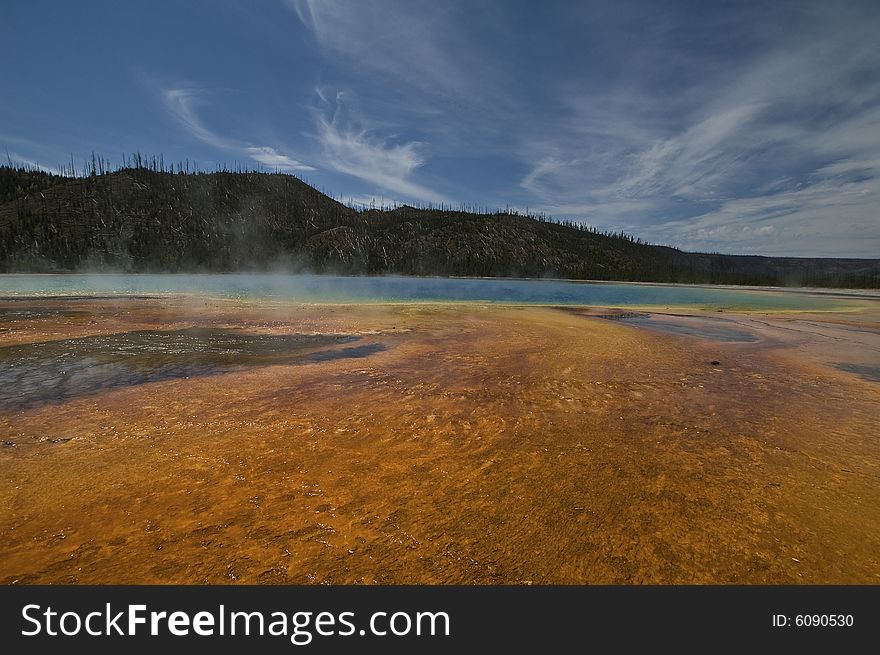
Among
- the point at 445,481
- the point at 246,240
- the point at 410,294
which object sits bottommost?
the point at 445,481

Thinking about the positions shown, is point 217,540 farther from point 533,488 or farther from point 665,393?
point 665,393

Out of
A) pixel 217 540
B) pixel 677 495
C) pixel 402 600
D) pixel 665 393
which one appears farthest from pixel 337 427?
pixel 665 393

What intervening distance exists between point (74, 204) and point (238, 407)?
18289cm

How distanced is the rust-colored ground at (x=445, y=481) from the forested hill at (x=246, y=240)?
123171mm

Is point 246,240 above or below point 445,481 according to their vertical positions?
above

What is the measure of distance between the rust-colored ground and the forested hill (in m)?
123

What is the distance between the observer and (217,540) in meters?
3.41

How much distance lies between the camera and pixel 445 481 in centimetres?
455

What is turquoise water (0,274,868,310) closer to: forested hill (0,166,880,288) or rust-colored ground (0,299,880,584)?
rust-colored ground (0,299,880,584)

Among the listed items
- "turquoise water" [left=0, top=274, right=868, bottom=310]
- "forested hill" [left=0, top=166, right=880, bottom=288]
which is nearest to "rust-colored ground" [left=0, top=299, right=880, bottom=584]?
"turquoise water" [left=0, top=274, right=868, bottom=310]

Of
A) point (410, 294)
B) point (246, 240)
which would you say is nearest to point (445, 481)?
point (410, 294)

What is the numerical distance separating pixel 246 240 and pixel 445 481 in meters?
178

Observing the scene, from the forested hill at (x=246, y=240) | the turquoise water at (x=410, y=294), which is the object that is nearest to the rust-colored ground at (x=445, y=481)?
the turquoise water at (x=410, y=294)

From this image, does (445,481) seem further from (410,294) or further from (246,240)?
(246,240)
